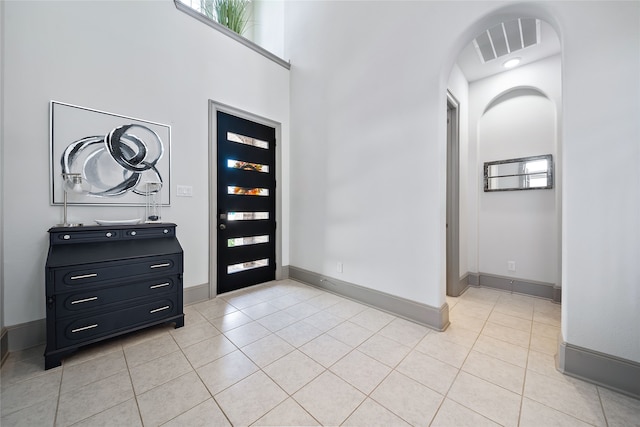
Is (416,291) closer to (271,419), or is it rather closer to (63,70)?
(271,419)

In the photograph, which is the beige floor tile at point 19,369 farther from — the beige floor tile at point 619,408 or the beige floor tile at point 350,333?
the beige floor tile at point 619,408

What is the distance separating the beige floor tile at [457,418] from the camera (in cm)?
121

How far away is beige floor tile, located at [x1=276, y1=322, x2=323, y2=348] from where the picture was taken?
1958 millimetres

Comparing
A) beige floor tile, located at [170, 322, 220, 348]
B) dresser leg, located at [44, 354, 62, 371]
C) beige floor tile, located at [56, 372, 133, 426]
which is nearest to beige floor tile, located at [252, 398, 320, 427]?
beige floor tile, located at [56, 372, 133, 426]

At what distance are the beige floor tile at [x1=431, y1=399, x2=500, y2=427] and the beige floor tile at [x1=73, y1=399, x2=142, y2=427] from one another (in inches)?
60.3

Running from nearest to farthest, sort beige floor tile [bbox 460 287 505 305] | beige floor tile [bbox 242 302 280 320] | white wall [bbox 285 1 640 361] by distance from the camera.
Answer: white wall [bbox 285 1 640 361] < beige floor tile [bbox 242 302 280 320] < beige floor tile [bbox 460 287 505 305]

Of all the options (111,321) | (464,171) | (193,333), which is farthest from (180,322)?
(464,171)

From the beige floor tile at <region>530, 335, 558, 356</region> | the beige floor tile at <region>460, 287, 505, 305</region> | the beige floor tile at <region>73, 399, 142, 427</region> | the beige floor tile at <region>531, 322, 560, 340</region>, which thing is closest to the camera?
the beige floor tile at <region>73, 399, 142, 427</region>

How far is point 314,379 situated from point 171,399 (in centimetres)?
83

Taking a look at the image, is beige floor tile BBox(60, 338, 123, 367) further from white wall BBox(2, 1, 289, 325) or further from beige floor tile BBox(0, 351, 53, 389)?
white wall BBox(2, 1, 289, 325)

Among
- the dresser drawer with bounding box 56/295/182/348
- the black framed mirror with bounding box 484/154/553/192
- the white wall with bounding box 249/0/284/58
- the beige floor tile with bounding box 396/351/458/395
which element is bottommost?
the beige floor tile with bounding box 396/351/458/395

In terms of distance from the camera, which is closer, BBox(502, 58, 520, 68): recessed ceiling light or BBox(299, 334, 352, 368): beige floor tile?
BBox(299, 334, 352, 368): beige floor tile

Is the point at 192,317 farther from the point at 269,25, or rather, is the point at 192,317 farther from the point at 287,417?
the point at 269,25

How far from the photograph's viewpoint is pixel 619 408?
1308 millimetres
